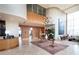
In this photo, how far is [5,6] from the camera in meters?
3.12

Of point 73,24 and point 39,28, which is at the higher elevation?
point 73,24

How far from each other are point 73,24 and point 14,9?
70.6 inches

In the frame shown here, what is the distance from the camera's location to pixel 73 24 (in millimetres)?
3205

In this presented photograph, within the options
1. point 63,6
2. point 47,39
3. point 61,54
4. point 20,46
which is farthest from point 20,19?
point 61,54

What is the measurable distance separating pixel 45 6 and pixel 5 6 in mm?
1162

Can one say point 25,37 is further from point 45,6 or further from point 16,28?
point 45,6

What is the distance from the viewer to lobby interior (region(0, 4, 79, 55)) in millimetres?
3123

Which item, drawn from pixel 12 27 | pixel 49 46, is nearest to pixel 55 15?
pixel 49 46

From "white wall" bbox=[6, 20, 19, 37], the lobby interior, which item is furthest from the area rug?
"white wall" bbox=[6, 20, 19, 37]

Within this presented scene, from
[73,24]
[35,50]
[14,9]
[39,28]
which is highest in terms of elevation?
[14,9]

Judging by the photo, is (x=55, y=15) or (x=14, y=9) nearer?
(x=14, y=9)

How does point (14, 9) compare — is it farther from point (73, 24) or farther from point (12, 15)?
point (73, 24)

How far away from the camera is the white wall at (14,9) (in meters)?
3.11

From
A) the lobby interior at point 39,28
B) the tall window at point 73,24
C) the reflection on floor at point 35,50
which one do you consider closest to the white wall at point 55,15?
the lobby interior at point 39,28
